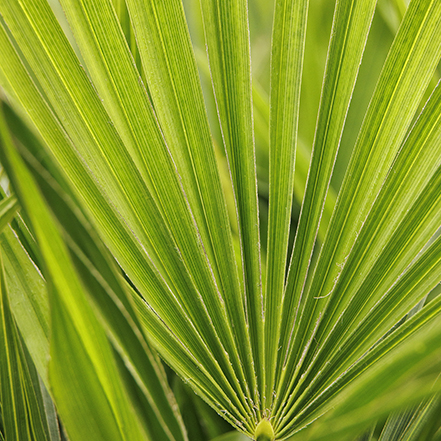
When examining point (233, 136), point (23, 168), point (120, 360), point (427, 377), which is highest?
point (233, 136)

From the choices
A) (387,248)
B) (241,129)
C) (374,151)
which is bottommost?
(387,248)

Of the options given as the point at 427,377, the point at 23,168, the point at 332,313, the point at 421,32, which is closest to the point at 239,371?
the point at 332,313

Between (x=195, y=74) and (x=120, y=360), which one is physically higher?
(x=195, y=74)

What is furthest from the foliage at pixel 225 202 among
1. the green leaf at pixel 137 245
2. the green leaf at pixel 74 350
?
the green leaf at pixel 74 350

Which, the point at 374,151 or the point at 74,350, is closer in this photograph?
the point at 74,350

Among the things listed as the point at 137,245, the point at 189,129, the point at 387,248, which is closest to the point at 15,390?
the point at 137,245

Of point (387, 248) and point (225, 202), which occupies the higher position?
point (225, 202)

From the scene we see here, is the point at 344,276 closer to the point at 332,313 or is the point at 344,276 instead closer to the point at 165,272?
the point at 332,313

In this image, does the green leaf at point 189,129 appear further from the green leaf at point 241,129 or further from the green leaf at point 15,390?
the green leaf at point 15,390

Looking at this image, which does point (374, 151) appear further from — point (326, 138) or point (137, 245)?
point (137, 245)

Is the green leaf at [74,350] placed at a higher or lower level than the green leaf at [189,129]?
lower

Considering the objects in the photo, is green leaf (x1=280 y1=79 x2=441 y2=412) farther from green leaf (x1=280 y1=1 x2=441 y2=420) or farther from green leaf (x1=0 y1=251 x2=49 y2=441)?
green leaf (x1=0 y1=251 x2=49 y2=441)
